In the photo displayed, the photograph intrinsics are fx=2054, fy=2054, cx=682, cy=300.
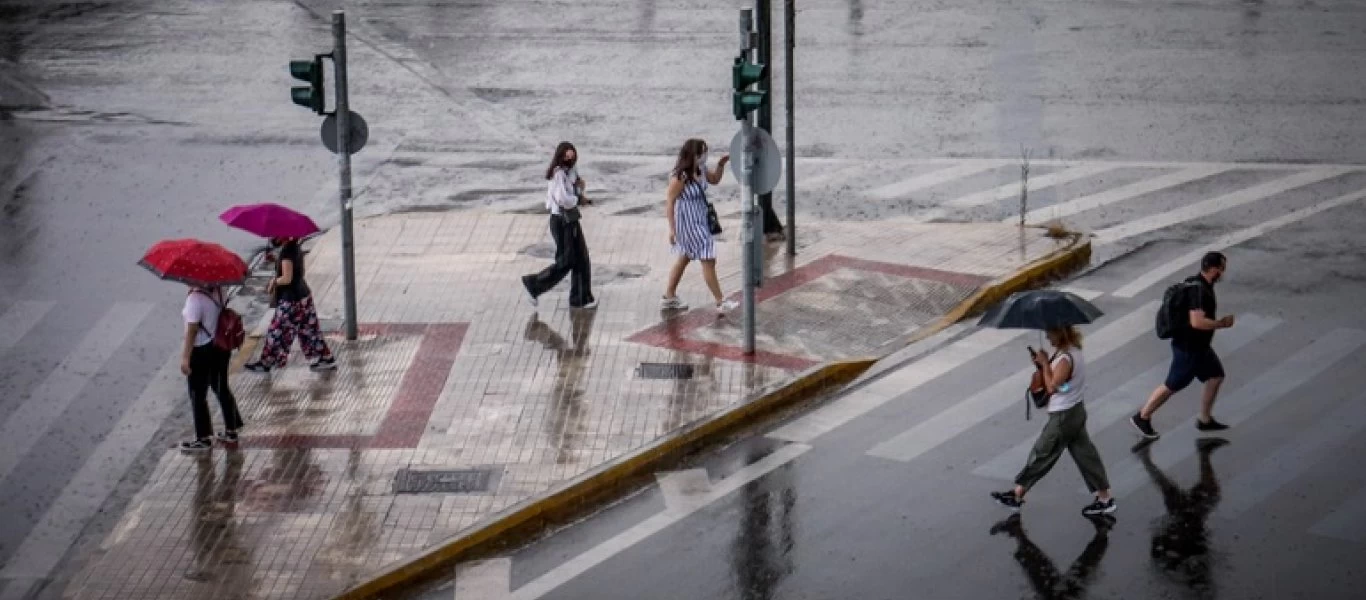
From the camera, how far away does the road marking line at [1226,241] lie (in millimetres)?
20062

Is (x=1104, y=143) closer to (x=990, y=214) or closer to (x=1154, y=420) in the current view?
(x=990, y=214)

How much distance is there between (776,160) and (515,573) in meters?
5.49

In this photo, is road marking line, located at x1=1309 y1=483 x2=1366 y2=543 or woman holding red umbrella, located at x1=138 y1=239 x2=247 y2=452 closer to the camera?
road marking line, located at x1=1309 y1=483 x2=1366 y2=543

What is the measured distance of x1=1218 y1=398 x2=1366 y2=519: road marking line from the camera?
1438 centimetres

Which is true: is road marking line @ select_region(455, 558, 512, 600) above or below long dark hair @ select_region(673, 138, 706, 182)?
below

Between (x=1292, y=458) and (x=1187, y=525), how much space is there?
166 cm

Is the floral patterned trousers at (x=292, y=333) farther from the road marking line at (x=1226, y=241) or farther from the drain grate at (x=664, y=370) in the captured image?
the road marking line at (x=1226, y=241)

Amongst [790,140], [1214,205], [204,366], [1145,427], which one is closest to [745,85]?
[790,140]

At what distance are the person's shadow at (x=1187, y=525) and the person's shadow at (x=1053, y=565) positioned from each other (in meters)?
0.36

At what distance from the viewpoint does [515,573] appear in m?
13.4

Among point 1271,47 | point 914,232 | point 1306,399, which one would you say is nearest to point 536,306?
point 914,232

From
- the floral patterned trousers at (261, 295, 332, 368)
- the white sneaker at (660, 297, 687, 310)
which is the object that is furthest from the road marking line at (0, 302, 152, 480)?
the white sneaker at (660, 297, 687, 310)

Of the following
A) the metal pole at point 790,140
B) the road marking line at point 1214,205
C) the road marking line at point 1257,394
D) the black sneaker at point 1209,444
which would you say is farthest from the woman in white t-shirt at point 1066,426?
the road marking line at point 1214,205

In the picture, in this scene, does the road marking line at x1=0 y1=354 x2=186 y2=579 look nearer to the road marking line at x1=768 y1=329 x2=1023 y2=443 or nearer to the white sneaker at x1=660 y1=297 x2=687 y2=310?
the white sneaker at x1=660 y1=297 x2=687 y2=310
